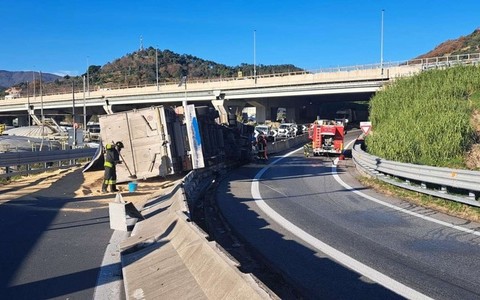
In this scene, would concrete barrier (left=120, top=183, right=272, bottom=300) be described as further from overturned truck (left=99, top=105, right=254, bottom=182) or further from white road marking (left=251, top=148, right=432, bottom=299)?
overturned truck (left=99, top=105, right=254, bottom=182)

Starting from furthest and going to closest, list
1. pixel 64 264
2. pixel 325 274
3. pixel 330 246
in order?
pixel 330 246 → pixel 64 264 → pixel 325 274

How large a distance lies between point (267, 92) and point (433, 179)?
2278 inches

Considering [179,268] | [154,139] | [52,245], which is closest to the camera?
[179,268]

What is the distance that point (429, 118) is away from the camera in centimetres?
1994

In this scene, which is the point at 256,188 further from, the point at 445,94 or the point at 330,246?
the point at 445,94

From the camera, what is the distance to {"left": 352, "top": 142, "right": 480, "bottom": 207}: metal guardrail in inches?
419

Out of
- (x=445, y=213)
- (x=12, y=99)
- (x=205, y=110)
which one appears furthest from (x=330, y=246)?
(x=12, y=99)

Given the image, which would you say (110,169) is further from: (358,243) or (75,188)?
(358,243)

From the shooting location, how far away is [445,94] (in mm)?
24125

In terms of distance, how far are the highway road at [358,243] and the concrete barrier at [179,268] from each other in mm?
1270

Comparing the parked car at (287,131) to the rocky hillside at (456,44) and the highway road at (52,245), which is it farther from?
the rocky hillside at (456,44)

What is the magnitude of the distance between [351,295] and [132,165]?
40.3 feet

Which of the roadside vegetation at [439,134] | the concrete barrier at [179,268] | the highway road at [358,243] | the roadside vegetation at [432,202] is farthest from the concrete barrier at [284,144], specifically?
the concrete barrier at [179,268]

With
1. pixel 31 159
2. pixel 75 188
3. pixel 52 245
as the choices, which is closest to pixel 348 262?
pixel 52 245
